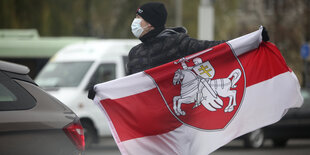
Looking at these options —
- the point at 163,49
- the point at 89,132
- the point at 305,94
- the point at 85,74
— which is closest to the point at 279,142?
the point at 305,94

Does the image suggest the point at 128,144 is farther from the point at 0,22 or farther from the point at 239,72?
the point at 0,22

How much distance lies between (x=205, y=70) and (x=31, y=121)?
1.52 m

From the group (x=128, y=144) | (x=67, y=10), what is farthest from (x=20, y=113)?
(x=67, y=10)

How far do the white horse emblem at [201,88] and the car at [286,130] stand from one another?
1054 cm

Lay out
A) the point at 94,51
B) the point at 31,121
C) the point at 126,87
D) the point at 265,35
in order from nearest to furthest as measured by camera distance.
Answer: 1. the point at 31,121
2. the point at 126,87
3. the point at 265,35
4. the point at 94,51

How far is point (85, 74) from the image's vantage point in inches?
607

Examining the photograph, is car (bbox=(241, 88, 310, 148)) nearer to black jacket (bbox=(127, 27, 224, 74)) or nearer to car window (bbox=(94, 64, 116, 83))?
car window (bbox=(94, 64, 116, 83))

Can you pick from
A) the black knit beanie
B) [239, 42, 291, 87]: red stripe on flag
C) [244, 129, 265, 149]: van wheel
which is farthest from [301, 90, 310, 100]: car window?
the black knit beanie

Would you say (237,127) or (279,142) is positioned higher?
(237,127)

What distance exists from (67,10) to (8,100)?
77.9ft

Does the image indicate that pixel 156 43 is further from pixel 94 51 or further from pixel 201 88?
pixel 94 51

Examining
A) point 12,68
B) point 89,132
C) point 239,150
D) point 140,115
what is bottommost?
point 239,150

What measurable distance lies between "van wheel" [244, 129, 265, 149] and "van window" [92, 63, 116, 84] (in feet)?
11.0

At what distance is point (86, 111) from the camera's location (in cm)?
1501
